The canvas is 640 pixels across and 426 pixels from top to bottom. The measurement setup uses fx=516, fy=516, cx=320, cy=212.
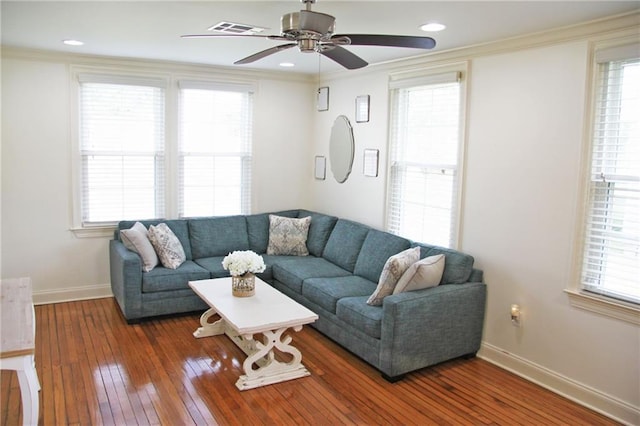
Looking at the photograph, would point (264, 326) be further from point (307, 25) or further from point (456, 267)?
point (307, 25)

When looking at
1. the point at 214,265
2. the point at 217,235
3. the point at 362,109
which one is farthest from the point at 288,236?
the point at 362,109

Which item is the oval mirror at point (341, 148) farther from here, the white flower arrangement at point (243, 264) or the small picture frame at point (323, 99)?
the white flower arrangement at point (243, 264)

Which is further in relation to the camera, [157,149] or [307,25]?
[157,149]

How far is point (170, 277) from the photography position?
4.84 m

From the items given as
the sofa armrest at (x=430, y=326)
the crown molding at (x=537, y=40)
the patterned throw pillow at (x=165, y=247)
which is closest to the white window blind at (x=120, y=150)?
the patterned throw pillow at (x=165, y=247)

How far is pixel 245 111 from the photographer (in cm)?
600

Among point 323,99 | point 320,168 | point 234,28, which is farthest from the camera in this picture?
point 320,168

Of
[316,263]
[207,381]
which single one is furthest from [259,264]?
[316,263]

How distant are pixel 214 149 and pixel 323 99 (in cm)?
142

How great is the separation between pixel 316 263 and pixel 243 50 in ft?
7.14

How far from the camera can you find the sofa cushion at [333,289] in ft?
14.1

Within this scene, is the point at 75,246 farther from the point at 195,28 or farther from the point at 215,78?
the point at 195,28

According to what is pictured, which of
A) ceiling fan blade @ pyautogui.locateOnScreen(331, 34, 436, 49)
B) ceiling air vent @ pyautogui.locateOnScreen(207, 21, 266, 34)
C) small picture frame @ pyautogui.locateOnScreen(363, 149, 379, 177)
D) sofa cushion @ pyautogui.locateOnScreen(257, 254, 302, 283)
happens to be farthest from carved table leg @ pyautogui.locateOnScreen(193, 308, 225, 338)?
ceiling fan blade @ pyautogui.locateOnScreen(331, 34, 436, 49)

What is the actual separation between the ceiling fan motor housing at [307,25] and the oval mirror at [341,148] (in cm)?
293
